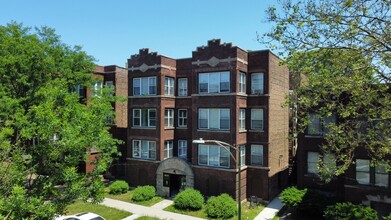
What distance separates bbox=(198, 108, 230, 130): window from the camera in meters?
22.5

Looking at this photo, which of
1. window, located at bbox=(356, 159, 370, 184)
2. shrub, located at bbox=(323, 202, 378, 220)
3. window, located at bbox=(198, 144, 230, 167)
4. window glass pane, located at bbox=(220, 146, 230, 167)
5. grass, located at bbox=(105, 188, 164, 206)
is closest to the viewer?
shrub, located at bbox=(323, 202, 378, 220)

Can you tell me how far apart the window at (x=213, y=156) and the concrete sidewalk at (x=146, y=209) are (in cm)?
455

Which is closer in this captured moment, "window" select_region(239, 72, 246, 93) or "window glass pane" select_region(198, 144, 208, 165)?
"window" select_region(239, 72, 246, 93)

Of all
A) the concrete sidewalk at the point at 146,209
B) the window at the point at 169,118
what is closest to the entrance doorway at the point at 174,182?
the concrete sidewalk at the point at 146,209

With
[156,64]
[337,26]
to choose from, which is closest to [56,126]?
[337,26]

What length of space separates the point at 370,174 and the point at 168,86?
17.3m

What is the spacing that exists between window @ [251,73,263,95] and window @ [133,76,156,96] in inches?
354

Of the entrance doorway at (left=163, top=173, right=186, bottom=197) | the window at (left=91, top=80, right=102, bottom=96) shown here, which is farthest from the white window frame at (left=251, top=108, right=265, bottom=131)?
the window at (left=91, top=80, right=102, bottom=96)

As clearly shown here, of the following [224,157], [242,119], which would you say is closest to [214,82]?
[242,119]

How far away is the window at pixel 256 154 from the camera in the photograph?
23.1 metres

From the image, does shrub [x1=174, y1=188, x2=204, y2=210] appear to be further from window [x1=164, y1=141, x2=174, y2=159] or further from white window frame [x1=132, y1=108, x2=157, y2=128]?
white window frame [x1=132, y1=108, x2=157, y2=128]

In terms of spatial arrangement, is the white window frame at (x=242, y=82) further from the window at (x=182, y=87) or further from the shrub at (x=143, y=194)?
the shrub at (x=143, y=194)

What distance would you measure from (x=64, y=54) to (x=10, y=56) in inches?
189

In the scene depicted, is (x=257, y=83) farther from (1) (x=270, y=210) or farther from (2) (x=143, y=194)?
(2) (x=143, y=194)
